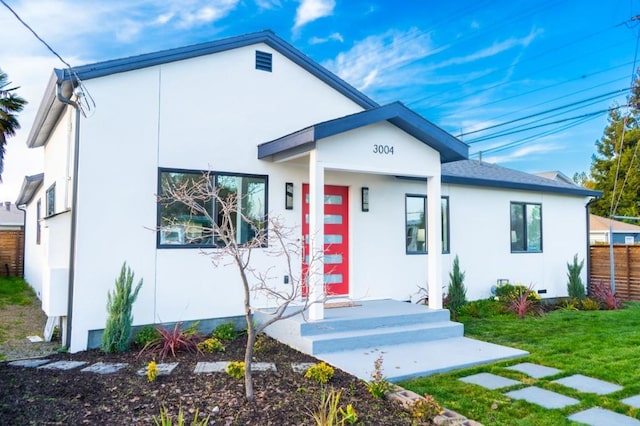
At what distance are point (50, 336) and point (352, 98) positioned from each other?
6.71 meters

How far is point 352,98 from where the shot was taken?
29.2 feet

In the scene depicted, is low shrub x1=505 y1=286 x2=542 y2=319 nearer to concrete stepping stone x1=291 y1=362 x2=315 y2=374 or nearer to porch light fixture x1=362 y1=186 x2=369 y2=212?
porch light fixture x1=362 y1=186 x2=369 y2=212

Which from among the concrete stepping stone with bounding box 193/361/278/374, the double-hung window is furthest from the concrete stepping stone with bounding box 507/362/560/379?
the double-hung window

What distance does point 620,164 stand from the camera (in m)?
28.0

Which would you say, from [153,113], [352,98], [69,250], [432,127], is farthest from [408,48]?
[69,250]

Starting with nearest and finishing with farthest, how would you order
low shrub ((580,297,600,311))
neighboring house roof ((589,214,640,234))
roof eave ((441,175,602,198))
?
roof eave ((441,175,602,198))
low shrub ((580,297,600,311))
neighboring house roof ((589,214,640,234))

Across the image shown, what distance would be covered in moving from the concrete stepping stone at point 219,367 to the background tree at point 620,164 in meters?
26.7

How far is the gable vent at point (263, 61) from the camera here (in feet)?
26.0

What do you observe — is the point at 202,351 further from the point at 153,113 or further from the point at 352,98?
the point at 352,98

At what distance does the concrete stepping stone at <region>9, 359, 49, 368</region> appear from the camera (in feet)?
17.9

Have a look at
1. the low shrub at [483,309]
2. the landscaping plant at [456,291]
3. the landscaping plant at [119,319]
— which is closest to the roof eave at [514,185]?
the landscaping plant at [456,291]

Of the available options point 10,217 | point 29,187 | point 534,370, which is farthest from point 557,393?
point 10,217

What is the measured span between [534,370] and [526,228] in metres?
6.56

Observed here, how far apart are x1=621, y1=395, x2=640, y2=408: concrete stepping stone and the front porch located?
5.23 feet
